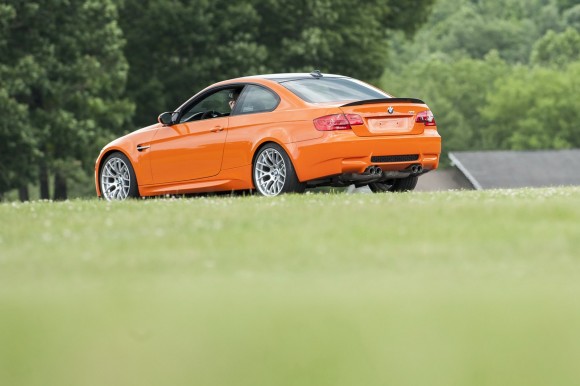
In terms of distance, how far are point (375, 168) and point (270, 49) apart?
31804 millimetres

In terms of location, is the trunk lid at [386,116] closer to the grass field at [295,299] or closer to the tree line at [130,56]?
the grass field at [295,299]

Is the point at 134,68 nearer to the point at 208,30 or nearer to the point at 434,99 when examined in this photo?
the point at 208,30

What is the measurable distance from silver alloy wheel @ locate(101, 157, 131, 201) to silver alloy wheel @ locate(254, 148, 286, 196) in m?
2.54

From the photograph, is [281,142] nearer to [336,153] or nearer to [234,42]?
[336,153]

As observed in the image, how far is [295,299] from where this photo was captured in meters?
8.98

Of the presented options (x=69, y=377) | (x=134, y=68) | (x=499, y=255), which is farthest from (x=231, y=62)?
(x=69, y=377)

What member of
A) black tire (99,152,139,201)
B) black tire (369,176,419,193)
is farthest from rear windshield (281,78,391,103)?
black tire (99,152,139,201)

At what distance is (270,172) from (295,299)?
841 cm

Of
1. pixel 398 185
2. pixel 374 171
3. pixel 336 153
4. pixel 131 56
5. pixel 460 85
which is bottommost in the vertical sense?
pixel 460 85

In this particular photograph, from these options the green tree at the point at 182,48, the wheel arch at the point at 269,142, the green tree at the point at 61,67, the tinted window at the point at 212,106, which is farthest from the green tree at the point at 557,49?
the wheel arch at the point at 269,142

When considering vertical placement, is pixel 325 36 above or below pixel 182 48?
below

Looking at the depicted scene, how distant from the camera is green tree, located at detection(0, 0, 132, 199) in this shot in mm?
41031

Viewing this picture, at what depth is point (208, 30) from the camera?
46531 mm

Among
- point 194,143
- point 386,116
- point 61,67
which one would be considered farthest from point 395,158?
point 61,67
